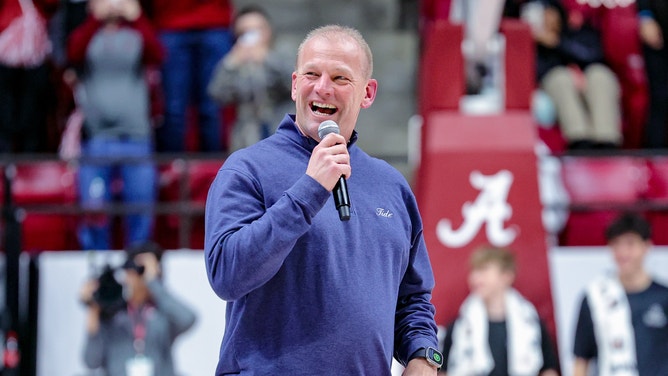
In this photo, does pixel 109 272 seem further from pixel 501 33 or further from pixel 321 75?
pixel 321 75

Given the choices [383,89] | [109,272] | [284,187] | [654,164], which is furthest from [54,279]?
[284,187]

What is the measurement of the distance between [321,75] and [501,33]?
4.98m

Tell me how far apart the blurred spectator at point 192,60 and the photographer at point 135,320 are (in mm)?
1445

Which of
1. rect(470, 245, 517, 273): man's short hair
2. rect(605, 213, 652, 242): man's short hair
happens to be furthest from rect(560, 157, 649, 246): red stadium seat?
rect(470, 245, 517, 273): man's short hair

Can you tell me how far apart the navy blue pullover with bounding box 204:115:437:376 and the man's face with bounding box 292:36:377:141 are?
0.37 feet

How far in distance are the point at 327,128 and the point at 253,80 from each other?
16.8 ft

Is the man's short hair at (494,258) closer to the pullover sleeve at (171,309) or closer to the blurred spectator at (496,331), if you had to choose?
the blurred spectator at (496,331)

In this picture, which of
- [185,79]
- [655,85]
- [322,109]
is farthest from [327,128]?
[655,85]

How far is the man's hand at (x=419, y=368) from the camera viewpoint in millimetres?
3117

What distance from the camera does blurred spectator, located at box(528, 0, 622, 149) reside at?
28.8 feet

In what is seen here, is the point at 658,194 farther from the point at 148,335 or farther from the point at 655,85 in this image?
the point at 148,335

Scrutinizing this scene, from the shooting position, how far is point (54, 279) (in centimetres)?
768

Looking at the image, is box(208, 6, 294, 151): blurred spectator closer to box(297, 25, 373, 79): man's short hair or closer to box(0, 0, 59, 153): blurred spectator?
box(0, 0, 59, 153): blurred spectator

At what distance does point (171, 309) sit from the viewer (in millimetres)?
7531
